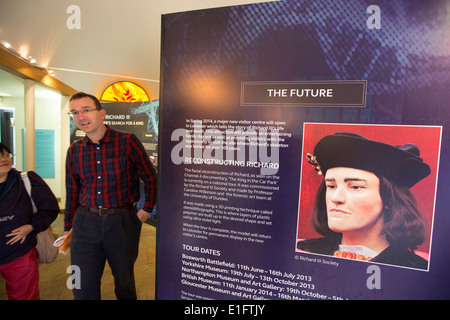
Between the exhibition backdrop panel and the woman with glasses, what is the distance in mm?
1121

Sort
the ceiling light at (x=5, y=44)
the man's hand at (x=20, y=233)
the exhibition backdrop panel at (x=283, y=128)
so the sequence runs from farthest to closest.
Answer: the ceiling light at (x=5, y=44) < the man's hand at (x=20, y=233) < the exhibition backdrop panel at (x=283, y=128)

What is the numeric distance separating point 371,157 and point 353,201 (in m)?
0.22

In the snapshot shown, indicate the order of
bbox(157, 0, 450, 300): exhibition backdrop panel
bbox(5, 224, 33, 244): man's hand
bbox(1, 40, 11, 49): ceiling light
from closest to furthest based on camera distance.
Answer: bbox(157, 0, 450, 300): exhibition backdrop panel → bbox(5, 224, 33, 244): man's hand → bbox(1, 40, 11, 49): ceiling light

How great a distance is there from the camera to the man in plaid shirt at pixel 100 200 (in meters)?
1.76

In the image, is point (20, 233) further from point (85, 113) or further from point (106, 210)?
point (85, 113)

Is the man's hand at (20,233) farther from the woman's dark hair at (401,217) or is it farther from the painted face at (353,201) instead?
the woman's dark hair at (401,217)

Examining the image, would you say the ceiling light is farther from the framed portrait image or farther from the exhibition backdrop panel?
the framed portrait image

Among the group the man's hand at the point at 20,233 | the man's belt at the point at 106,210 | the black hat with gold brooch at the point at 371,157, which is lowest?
the man's hand at the point at 20,233

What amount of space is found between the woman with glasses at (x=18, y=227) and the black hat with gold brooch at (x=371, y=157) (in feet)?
6.56

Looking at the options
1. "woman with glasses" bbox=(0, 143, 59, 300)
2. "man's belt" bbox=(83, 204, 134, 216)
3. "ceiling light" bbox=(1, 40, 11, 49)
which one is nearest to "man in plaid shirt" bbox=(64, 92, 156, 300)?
"man's belt" bbox=(83, 204, 134, 216)

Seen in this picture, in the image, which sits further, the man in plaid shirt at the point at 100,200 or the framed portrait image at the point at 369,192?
the man in plaid shirt at the point at 100,200

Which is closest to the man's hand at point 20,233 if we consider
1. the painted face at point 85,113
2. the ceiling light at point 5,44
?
the painted face at point 85,113

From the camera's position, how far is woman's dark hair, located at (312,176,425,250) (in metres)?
1.07

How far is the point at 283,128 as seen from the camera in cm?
117
